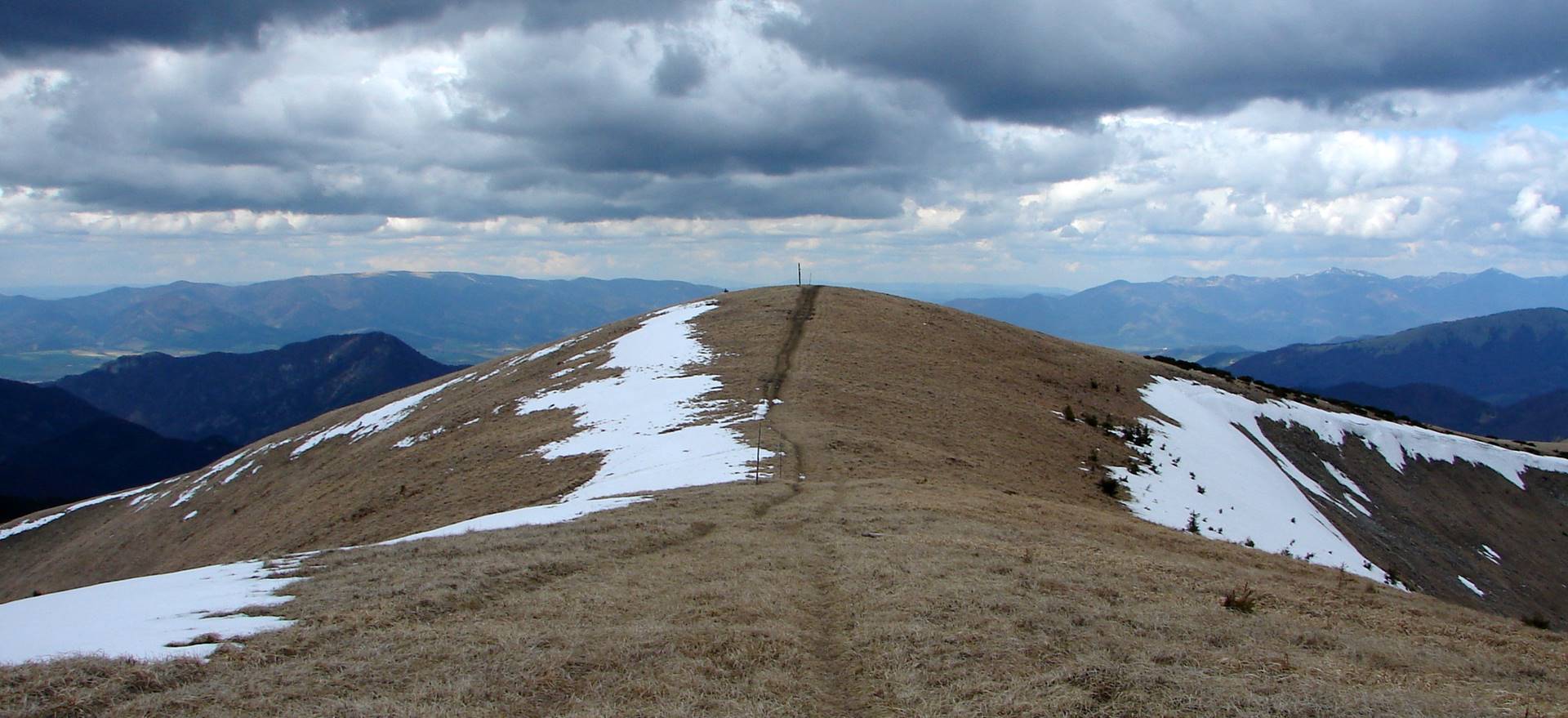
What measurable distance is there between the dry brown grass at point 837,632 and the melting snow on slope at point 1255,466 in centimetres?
1246

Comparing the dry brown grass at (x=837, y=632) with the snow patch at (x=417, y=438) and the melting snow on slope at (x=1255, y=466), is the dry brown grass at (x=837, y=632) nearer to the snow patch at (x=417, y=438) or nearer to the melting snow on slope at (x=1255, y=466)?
the melting snow on slope at (x=1255, y=466)

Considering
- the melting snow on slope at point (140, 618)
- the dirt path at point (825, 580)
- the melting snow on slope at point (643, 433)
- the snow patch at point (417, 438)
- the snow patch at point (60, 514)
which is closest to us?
the dirt path at point (825, 580)

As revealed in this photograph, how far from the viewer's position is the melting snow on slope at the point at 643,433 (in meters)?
25.6

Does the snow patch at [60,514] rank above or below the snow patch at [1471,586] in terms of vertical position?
below

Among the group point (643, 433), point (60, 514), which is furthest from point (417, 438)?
point (60, 514)

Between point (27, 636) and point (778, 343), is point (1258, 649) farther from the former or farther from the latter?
point (778, 343)

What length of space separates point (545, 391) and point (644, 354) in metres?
7.34

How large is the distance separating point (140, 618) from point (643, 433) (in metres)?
24.6

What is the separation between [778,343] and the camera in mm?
54562

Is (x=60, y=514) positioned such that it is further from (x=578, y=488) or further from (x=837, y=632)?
(x=837, y=632)

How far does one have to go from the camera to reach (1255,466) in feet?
151

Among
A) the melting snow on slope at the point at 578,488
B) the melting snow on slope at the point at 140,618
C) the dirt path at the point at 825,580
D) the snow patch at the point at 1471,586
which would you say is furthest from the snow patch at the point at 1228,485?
the melting snow on slope at the point at 140,618

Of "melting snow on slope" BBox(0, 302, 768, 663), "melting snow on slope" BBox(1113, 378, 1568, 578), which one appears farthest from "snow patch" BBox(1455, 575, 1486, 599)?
"melting snow on slope" BBox(0, 302, 768, 663)

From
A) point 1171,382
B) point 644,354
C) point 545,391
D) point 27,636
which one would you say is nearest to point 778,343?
point 644,354
